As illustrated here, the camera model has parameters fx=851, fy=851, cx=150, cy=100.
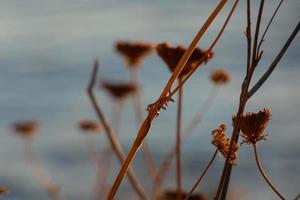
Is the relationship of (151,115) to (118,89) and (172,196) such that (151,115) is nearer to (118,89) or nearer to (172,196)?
(172,196)

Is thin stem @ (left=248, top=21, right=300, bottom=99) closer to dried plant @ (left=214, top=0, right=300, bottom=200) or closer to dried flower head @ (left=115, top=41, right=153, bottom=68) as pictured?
dried plant @ (left=214, top=0, right=300, bottom=200)

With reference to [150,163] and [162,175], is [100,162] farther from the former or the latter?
[162,175]

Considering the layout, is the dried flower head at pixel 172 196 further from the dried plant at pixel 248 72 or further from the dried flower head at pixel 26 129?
the dried flower head at pixel 26 129

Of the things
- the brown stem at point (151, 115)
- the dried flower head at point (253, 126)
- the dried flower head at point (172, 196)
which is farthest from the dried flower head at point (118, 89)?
the brown stem at point (151, 115)

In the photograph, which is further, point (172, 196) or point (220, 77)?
point (220, 77)

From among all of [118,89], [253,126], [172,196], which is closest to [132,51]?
[118,89]

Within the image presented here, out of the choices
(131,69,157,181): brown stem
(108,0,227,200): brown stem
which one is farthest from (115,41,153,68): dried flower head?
(108,0,227,200): brown stem

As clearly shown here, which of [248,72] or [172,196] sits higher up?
[248,72]
